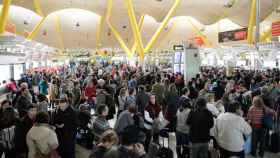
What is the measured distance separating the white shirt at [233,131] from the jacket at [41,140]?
2.48m

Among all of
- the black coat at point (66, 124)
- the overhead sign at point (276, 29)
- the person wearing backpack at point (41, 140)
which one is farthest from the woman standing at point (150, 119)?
the overhead sign at point (276, 29)

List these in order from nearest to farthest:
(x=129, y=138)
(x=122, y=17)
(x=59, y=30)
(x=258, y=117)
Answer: (x=129, y=138) < (x=258, y=117) < (x=122, y=17) < (x=59, y=30)

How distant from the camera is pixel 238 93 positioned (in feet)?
26.1

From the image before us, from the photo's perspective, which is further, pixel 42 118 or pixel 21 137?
pixel 21 137

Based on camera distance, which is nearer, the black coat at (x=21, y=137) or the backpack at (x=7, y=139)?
the black coat at (x=21, y=137)

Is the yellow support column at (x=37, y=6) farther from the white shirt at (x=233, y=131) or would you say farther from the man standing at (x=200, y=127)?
the white shirt at (x=233, y=131)

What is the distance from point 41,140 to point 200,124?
237 cm

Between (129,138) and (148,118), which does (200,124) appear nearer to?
(148,118)

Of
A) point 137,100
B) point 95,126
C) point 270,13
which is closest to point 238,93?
point 137,100

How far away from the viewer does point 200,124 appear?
4.75 meters

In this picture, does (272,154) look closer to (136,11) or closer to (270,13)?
(136,11)

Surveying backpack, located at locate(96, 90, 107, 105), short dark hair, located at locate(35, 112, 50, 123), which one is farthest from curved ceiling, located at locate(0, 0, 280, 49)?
short dark hair, located at locate(35, 112, 50, 123)

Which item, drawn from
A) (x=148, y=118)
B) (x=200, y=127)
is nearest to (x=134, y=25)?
(x=148, y=118)

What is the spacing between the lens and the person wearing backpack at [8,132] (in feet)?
16.1
